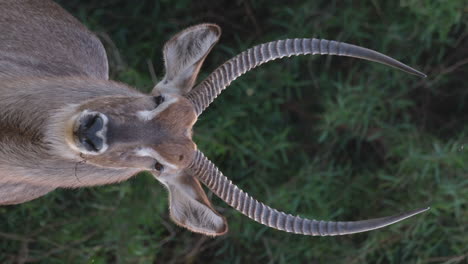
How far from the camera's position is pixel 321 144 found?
249 inches

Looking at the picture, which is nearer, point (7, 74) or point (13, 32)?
point (7, 74)

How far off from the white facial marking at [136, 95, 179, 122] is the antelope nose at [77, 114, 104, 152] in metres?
0.32

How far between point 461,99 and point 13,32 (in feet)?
12.9

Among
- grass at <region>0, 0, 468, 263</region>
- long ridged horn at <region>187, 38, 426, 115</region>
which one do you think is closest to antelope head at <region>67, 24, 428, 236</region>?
long ridged horn at <region>187, 38, 426, 115</region>

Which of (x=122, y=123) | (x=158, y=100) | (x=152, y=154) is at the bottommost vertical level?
(x=152, y=154)

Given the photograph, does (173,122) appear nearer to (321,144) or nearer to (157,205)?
(157,205)

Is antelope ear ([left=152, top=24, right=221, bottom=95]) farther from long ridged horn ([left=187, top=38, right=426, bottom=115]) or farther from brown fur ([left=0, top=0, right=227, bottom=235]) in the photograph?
long ridged horn ([left=187, top=38, right=426, bottom=115])

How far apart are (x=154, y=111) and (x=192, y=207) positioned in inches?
32.3

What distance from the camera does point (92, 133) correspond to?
3.44 metres

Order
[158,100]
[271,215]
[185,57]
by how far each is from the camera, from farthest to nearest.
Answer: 1. [185,57]
2. [158,100]
3. [271,215]

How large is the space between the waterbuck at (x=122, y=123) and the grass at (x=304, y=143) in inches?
48.6

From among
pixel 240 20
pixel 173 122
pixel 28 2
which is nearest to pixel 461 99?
pixel 240 20

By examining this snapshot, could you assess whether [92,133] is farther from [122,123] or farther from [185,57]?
[185,57]

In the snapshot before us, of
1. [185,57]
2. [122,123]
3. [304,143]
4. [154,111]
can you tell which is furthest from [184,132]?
[304,143]
